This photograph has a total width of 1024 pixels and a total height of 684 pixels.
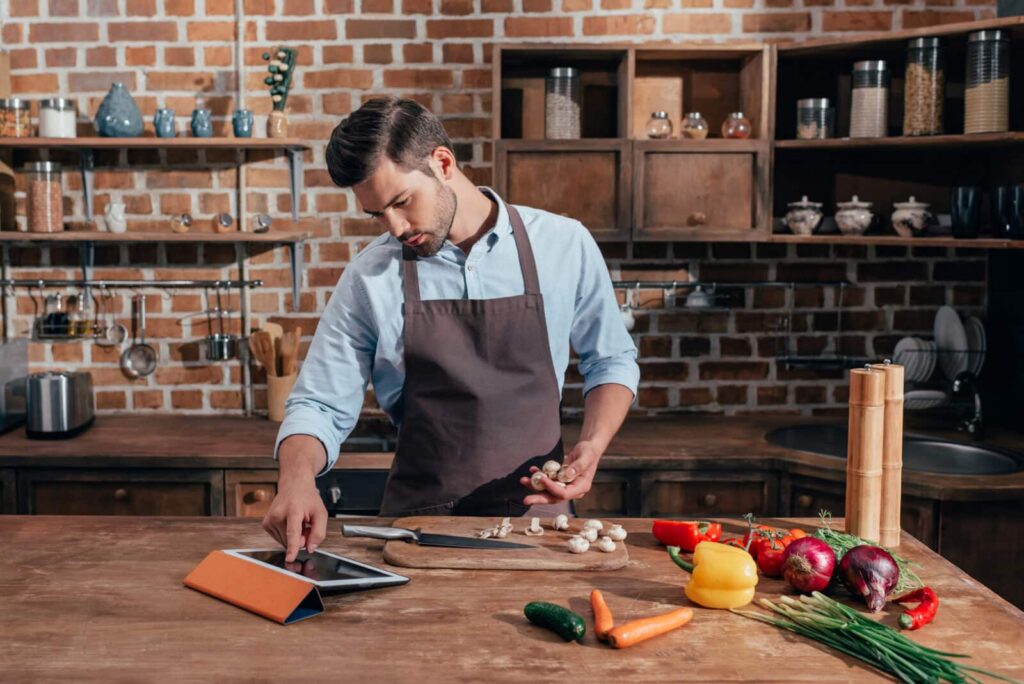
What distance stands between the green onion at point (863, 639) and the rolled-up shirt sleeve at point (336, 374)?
37.2 inches

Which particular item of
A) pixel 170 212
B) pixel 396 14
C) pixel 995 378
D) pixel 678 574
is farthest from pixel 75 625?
pixel 995 378

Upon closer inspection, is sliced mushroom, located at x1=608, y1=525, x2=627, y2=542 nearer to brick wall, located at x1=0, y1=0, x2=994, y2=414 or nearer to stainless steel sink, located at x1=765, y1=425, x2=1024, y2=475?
stainless steel sink, located at x1=765, y1=425, x2=1024, y2=475

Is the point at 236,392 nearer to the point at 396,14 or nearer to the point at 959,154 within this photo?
the point at 396,14

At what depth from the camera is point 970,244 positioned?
3191mm

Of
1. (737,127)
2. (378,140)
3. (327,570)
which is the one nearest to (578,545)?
(327,570)

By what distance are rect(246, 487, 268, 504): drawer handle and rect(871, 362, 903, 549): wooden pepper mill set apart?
196 cm

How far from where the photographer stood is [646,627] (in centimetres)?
150

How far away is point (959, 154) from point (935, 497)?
1.47m

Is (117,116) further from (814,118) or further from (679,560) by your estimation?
(679,560)

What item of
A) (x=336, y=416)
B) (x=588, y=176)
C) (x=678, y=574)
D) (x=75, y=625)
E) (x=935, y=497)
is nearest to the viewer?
(x=75, y=625)

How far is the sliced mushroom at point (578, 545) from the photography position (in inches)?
71.4

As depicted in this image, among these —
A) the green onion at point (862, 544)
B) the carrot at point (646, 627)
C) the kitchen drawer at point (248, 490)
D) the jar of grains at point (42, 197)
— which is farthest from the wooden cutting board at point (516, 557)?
the jar of grains at point (42, 197)

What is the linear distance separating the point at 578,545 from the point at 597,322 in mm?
776

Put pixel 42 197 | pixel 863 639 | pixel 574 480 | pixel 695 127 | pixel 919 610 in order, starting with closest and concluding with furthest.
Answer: pixel 863 639 → pixel 919 610 → pixel 574 480 → pixel 695 127 → pixel 42 197
